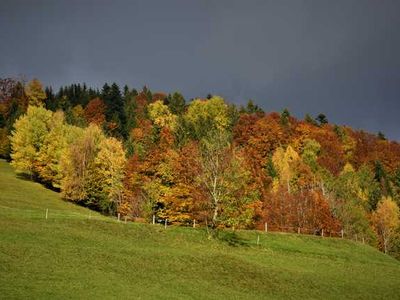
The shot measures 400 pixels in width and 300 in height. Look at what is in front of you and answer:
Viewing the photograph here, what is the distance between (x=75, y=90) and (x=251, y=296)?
167396 millimetres

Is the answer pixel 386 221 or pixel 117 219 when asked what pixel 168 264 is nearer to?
pixel 117 219

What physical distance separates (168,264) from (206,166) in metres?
21.8

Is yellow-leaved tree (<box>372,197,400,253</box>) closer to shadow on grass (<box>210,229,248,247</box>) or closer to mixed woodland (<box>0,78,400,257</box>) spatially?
mixed woodland (<box>0,78,400,257</box>)

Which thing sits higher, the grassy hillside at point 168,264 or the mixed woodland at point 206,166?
the mixed woodland at point 206,166

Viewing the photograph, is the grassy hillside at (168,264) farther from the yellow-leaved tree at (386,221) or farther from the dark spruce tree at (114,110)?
the dark spruce tree at (114,110)

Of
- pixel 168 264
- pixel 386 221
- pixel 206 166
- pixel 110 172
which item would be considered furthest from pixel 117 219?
pixel 386 221

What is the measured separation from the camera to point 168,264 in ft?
138

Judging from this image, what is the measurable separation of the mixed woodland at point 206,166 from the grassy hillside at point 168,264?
8.80m

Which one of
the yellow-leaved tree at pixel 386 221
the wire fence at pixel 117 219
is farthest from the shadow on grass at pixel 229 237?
the yellow-leaved tree at pixel 386 221

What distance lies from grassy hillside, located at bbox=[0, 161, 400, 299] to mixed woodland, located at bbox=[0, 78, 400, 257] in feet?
28.9

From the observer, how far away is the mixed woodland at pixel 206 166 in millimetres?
72312

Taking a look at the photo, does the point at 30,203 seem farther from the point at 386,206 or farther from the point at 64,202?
the point at 386,206

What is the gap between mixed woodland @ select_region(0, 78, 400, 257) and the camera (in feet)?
237

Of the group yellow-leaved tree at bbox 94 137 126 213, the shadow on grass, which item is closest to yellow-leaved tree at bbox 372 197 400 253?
yellow-leaved tree at bbox 94 137 126 213
